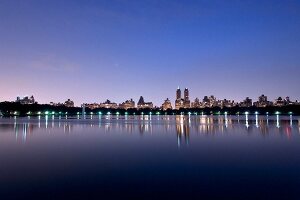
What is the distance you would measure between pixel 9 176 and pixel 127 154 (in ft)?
30.8

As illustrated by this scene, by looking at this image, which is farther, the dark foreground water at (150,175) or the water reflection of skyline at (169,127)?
the water reflection of skyline at (169,127)

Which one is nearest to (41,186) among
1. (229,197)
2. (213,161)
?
(229,197)

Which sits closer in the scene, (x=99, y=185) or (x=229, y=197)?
(x=229, y=197)

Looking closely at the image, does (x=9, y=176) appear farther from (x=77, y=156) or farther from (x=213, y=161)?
(x=213, y=161)

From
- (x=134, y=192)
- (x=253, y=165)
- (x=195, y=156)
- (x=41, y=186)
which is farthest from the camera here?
(x=195, y=156)

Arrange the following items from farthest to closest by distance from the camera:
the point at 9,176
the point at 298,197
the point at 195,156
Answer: the point at 195,156
the point at 9,176
the point at 298,197

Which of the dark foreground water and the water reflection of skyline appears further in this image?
the water reflection of skyline

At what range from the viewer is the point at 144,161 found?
64.3 feet

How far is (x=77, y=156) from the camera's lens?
71.8 feet

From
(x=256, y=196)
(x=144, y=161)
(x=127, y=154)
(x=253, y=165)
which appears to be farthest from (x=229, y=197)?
(x=127, y=154)

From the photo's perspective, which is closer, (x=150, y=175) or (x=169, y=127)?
(x=150, y=175)

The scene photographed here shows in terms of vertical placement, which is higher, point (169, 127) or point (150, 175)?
point (150, 175)

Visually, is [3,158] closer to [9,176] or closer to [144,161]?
[9,176]

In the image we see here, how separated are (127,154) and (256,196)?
1287cm
